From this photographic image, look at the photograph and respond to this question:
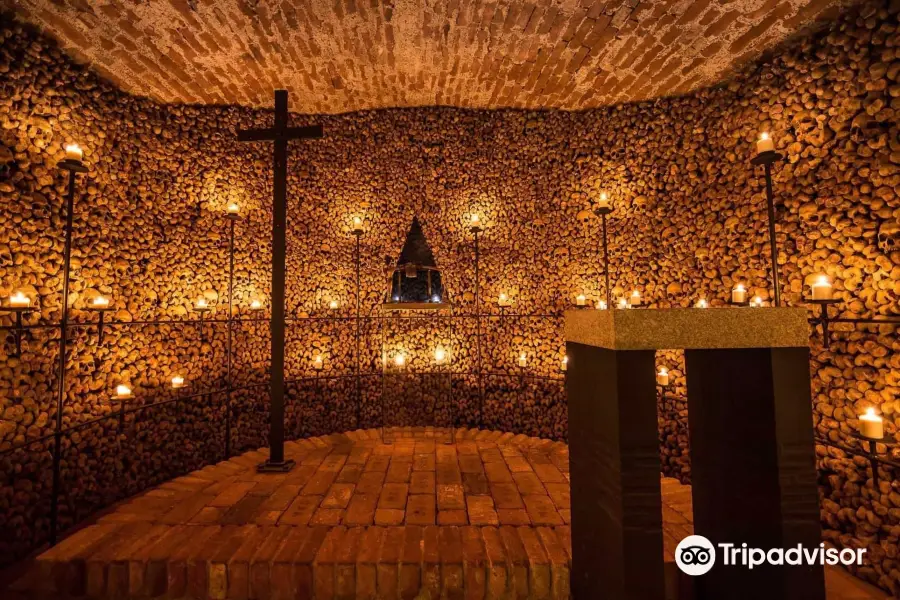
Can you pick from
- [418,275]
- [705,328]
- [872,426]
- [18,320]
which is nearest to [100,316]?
[18,320]

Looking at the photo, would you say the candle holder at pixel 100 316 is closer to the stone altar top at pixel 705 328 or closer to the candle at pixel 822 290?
the stone altar top at pixel 705 328

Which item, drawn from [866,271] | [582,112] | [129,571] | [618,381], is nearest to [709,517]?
[618,381]

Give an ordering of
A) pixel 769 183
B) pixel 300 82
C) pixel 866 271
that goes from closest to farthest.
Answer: pixel 866 271 < pixel 769 183 < pixel 300 82

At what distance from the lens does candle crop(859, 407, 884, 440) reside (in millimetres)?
Answer: 2027

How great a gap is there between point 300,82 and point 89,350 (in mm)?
3243

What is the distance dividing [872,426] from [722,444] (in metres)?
1.24

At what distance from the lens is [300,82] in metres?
4.16

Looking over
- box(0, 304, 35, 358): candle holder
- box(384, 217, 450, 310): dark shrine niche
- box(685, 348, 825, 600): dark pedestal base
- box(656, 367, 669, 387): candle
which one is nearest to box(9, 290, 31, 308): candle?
box(0, 304, 35, 358): candle holder

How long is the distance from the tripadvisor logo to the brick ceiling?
139 inches

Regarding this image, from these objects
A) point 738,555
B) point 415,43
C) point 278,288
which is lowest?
point 738,555

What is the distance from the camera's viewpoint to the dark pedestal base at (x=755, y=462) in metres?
1.25

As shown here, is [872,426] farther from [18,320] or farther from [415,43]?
[18,320]

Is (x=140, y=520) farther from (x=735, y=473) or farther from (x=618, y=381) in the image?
(x=735, y=473)

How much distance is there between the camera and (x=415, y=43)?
3.55 m
